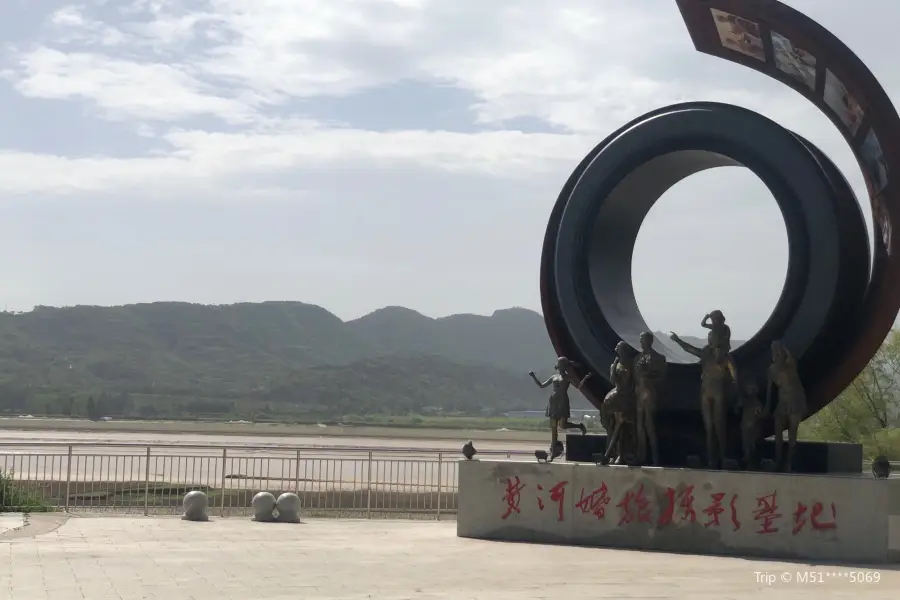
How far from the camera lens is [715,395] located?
13586 millimetres

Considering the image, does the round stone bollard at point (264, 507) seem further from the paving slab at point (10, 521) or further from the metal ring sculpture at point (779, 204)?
the metal ring sculpture at point (779, 204)

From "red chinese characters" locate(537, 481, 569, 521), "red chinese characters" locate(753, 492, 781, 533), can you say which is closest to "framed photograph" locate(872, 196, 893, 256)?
"red chinese characters" locate(753, 492, 781, 533)

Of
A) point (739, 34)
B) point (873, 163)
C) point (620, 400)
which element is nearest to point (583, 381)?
point (620, 400)

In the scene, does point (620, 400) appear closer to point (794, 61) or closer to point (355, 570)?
point (355, 570)

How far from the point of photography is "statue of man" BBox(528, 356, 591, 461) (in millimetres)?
15164

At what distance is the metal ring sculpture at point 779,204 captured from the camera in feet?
44.7

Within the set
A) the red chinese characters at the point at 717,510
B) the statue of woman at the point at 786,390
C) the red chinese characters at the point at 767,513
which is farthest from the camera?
the statue of woman at the point at 786,390

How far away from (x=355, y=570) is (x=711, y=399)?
471cm

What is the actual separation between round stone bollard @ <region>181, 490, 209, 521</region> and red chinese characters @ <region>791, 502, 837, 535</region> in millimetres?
8739

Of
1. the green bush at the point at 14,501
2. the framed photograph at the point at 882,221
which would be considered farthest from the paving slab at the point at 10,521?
the framed photograph at the point at 882,221

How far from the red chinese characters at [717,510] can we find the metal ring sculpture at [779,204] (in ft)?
3.63

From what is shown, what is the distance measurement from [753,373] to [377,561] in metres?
5.10

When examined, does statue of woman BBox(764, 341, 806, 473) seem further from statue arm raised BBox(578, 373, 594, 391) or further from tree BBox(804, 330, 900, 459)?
tree BBox(804, 330, 900, 459)

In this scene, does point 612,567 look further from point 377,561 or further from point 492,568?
point 377,561
